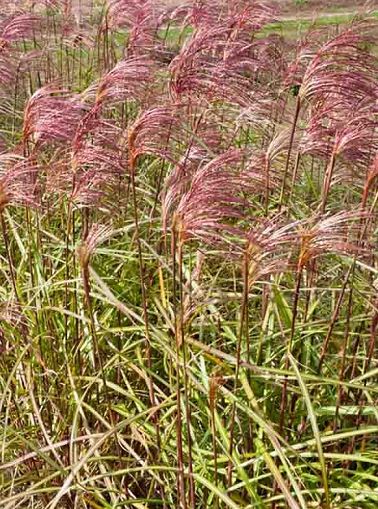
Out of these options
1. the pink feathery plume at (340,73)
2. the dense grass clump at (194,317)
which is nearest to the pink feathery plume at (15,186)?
the dense grass clump at (194,317)

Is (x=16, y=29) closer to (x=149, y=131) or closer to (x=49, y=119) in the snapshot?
(x=49, y=119)

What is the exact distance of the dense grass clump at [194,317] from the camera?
1.89 meters

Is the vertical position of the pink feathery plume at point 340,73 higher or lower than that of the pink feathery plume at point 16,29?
higher

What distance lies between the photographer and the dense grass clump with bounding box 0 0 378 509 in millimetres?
1892

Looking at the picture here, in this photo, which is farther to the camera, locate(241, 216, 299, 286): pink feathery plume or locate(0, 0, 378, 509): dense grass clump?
locate(0, 0, 378, 509): dense grass clump

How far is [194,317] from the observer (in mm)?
2469

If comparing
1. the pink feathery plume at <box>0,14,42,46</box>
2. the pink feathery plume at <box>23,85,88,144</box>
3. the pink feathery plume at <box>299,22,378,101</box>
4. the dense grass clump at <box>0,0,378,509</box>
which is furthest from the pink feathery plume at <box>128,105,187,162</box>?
the pink feathery plume at <box>0,14,42,46</box>

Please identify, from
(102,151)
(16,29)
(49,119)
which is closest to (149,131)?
(102,151)

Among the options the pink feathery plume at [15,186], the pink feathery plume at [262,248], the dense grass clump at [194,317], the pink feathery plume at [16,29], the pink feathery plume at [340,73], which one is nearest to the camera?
the pink feathery plume at [262,248]

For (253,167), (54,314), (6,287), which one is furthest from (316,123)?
(6,287)

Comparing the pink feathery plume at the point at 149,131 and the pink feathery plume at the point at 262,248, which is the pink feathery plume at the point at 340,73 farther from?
the pink feathery plume at the point at 262,248

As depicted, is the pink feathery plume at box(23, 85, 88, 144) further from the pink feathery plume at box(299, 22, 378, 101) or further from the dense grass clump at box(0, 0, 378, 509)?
the pink feathery plume at box(299, 22, 378, 101)

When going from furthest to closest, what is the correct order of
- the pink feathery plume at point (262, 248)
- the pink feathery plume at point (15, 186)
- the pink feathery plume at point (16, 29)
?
the pink feathery plume at point (16, 29)
the pink feathery plume at point (15, 186)
the pink feathery plume at point (262, 248)

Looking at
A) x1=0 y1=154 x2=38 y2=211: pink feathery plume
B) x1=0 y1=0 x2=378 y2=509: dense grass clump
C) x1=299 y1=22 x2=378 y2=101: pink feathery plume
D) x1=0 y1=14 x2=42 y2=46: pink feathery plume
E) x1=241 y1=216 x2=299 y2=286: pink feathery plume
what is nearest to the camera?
x1=241 y1=216 x2=299 y2=286: pink feathery plume
